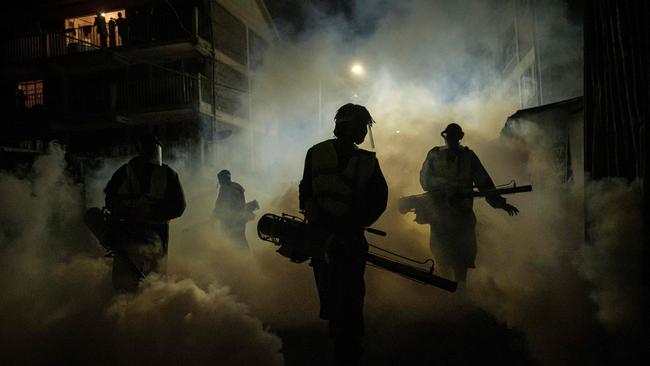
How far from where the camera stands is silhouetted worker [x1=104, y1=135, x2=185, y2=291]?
4.34 metres

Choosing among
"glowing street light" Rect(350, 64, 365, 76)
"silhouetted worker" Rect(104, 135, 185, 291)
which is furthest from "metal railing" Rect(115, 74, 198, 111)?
"silhouetted worker" Rect(104, 135, 185, 291)

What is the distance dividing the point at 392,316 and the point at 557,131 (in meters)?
4.66

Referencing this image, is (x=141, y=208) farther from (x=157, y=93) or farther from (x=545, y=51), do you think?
(x=157, y=93)

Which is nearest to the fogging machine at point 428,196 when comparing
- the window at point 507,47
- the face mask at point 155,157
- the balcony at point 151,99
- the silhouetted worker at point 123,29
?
Result: the face mask at point 155,157

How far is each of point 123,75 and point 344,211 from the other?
19.0 meters

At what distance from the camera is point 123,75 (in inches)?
787

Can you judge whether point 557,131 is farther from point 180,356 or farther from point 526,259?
point 180,356

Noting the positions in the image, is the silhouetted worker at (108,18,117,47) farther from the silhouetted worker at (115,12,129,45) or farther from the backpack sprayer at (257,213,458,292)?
the backpack sprayer at (257,213,458,292)

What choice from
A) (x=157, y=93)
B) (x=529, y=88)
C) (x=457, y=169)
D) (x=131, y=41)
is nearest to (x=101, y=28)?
(x=131, y=41)

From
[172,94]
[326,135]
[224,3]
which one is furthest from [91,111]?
[326,135]

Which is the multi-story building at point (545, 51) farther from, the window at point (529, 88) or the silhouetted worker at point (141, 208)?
the silhouetted worker at point (141, 208)

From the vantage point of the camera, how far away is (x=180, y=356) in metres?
3.69

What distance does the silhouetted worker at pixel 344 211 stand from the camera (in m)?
3.26

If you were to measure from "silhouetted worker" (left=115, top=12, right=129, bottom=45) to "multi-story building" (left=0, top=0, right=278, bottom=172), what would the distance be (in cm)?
4
